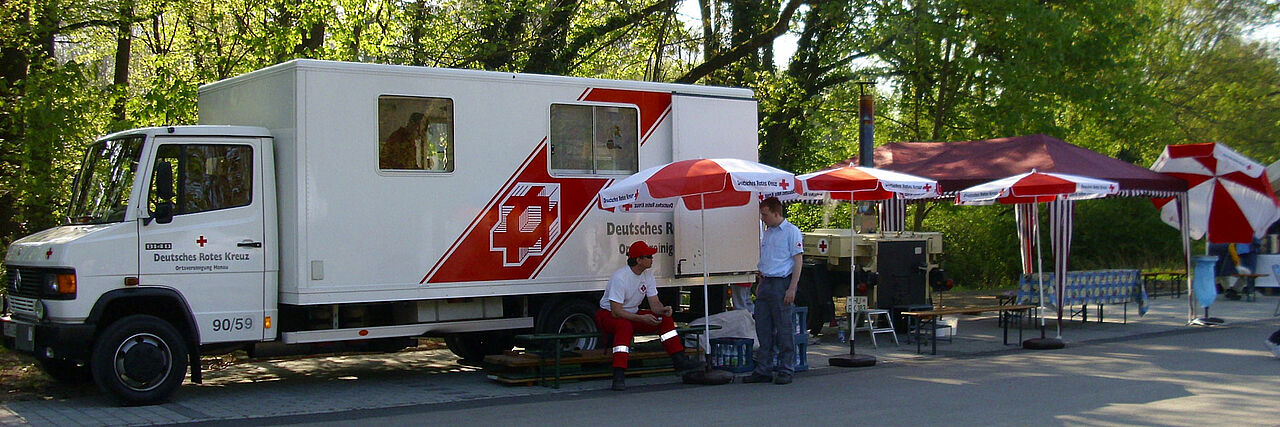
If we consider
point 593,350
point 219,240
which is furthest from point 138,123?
point 593,350

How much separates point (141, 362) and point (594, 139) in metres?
4.76

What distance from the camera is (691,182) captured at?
10.4m

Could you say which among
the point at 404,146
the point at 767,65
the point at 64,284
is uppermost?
the point at 767,65

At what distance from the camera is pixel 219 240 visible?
9.55 m

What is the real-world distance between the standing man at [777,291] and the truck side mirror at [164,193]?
5293 mm

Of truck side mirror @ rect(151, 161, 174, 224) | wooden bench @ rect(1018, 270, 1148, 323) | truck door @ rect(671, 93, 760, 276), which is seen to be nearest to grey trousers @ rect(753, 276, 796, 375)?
truck door @ rect(671, 93, 760, 276)

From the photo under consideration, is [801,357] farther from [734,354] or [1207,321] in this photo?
[1207,321]

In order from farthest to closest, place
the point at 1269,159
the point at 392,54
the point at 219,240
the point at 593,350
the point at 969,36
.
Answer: the point at 1269,159 < the point at 969,36 < the point at 392,54 < the point at 593,350 < the point at 219,240

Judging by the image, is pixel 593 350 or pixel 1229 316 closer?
pixel 593 350

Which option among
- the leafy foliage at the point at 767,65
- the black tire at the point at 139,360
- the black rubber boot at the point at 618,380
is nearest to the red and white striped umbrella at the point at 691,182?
the black rubber boot at the point at 618,380

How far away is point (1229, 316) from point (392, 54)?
45.0ft

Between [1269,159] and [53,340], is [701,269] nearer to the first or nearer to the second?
[53,340]

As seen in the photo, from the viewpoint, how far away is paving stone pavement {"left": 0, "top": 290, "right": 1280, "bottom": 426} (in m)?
8.89

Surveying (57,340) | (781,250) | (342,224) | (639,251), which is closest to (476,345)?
(639,251)
